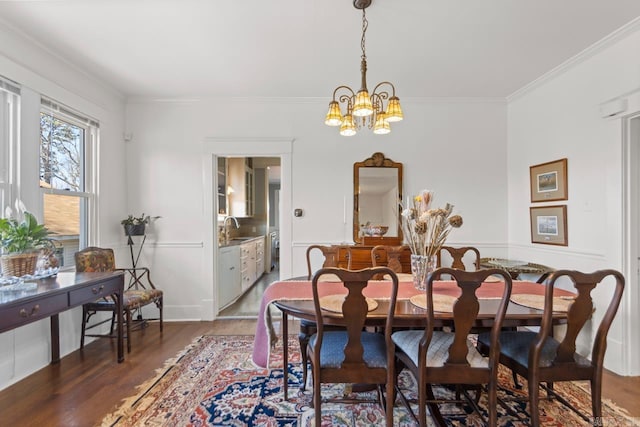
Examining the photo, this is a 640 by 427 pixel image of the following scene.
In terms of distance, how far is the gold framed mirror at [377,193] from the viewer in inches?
147

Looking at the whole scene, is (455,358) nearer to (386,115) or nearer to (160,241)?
(386,115)

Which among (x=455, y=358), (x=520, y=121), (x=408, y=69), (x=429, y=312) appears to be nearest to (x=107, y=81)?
(x=408, y=69)

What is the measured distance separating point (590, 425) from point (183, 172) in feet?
13.7

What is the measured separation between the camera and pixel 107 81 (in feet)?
10.8

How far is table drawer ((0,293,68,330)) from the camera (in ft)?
5.65

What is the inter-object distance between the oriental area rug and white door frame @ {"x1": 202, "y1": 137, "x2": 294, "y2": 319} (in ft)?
4.40

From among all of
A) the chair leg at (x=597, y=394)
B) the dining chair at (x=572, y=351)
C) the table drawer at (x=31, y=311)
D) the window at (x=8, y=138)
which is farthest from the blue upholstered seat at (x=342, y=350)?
the window at (x=8, y=138)

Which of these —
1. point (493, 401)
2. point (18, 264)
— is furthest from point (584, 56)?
point (18, 264)

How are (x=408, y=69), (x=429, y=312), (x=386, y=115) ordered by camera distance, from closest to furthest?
1. (x=429, y=312)
2. (x=386, y=115)
3. (x=408, y=69)

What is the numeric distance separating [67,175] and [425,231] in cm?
331

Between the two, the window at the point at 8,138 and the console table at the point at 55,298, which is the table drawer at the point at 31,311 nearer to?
the console table at the point at 55,298

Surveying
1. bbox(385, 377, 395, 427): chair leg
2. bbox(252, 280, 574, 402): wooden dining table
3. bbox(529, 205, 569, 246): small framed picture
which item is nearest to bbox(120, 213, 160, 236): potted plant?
bbox(252, 280, 574, 402): wooden dining table

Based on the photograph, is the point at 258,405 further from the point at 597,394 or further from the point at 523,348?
the point at 597,394

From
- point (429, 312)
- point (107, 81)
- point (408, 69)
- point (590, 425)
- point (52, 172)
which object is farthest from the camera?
point (107, 81)
